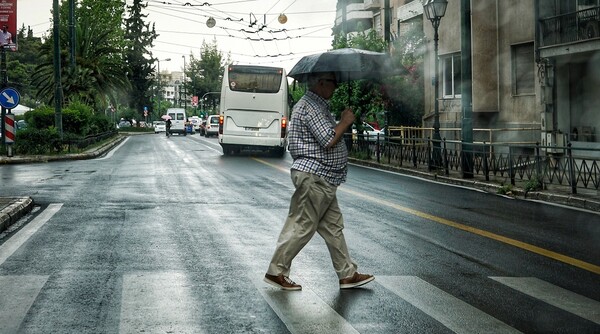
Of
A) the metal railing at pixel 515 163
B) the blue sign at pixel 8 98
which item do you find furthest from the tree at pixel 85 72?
the metal railing at pixel 515 163

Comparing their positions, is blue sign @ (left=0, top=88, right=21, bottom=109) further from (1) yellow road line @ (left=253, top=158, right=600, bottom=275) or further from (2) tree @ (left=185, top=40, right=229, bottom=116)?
(2) tree @ (left=185, top=40, right=229, bottom=116)

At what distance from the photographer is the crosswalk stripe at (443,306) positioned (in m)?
5.42

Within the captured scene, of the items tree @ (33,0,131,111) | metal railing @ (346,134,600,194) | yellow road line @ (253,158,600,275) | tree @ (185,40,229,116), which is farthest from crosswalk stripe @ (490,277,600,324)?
tree @ (185,40,229,116)

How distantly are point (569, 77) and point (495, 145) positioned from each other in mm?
7615

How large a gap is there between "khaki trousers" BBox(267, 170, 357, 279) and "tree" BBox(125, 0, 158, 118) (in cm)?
9983

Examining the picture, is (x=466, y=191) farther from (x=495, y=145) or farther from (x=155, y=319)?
(x=155, y=319)

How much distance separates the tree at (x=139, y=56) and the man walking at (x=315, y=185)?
99.8 metres

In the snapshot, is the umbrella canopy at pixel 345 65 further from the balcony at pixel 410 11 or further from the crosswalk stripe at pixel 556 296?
the balcony at pixel 410 11

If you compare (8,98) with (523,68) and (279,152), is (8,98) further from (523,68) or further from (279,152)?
(523,68)

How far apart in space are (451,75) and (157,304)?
25212 mm

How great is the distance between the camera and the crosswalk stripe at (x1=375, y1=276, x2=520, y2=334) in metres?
5.42

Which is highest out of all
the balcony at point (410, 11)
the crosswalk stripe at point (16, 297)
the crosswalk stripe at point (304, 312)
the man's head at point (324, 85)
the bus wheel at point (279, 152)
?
the balcony at point (410, 11)

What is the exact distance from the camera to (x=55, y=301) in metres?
6.20

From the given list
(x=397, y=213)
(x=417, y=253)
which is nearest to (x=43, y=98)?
(x=397, y=213)
